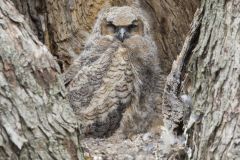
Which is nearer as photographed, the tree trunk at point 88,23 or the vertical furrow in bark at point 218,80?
the vertical furrow in bark at point 218,80

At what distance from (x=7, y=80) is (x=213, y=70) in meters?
0.88

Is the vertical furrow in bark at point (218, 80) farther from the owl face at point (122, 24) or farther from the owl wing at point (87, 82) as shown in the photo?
the owl face at point (122, 24)

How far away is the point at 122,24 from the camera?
4.50 m

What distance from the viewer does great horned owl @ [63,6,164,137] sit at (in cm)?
387

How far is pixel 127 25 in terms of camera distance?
4.55 meters

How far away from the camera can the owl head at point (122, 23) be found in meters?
4.52

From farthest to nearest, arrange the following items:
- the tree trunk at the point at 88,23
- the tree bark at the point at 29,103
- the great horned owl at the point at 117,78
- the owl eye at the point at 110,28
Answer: the tree trunk at the point at 88,23 < the owl eye at the point at 110,28 < the great horned owl at the point at 117,78 < the tree bark at the point at 29,103

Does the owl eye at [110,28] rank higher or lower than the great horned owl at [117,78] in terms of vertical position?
higher

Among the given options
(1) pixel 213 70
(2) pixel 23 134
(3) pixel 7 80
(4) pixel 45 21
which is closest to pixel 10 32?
(3) pixel 7 80


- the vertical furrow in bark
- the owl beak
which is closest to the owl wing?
the owl beak

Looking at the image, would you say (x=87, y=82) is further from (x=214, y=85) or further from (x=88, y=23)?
(x=214, y=85)

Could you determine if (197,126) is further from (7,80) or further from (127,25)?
(127,25)

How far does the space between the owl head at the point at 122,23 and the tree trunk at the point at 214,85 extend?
1.82 m

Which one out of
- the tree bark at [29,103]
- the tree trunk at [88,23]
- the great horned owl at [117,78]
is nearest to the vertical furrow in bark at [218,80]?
the tree bark at [29,103]
